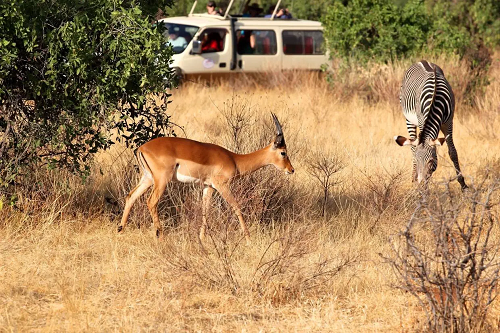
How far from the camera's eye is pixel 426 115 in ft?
30.0

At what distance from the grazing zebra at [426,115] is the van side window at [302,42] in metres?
7.25

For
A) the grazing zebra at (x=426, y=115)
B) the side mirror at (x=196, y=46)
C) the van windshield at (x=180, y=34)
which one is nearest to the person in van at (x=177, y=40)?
the van windshield at (x=180, y=34)

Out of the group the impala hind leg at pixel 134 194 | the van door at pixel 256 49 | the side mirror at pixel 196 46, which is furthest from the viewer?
the van door at pixel 256 49

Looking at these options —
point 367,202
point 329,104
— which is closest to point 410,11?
point 329,104

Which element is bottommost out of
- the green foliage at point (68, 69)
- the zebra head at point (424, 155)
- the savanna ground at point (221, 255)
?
the savanna ground at point (221, 255)

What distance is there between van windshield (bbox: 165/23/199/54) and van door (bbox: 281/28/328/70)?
225cm

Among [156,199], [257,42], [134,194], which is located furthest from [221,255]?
[257,42]

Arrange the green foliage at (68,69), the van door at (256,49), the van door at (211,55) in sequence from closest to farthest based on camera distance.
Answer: the green foliage at (68,69)
the van door at (211,55)
the van door at (256,49)

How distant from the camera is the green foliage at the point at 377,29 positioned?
16.1 metres

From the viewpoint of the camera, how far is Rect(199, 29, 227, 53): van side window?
17.2 metres

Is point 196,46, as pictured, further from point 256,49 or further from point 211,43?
point 256,49

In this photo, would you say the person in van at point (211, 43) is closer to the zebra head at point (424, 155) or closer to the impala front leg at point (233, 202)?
the zebra head at point (424, 155)

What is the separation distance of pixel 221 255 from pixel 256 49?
40.1 feet

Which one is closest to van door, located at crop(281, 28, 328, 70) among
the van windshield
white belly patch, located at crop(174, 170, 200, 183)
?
the van windshield
